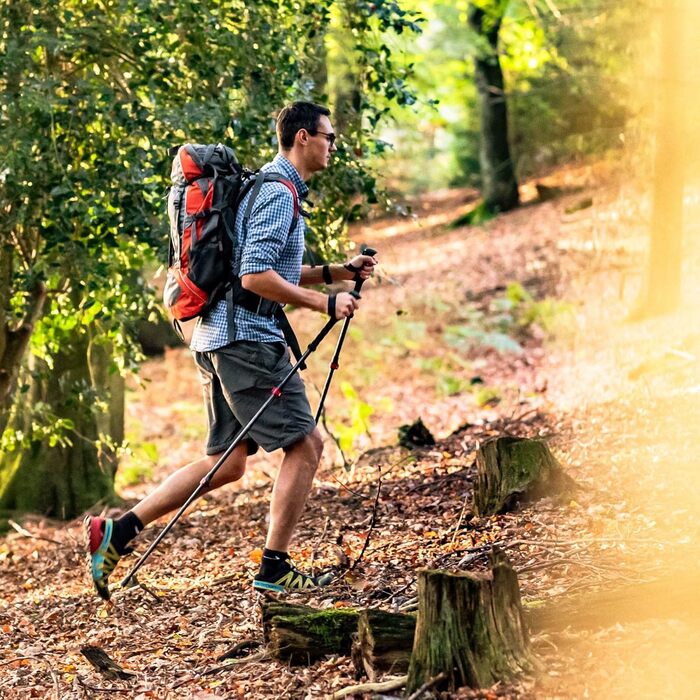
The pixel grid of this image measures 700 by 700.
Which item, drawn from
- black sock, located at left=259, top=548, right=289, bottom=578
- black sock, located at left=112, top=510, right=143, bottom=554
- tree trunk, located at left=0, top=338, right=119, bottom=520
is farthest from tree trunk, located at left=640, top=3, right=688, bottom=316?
black sock, located at left=112, top=510, right=143, bottom=554

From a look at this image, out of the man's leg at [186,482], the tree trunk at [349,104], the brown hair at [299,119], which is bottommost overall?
the man's leg at [186,482]

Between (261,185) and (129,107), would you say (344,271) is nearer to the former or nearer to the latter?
(261,185)

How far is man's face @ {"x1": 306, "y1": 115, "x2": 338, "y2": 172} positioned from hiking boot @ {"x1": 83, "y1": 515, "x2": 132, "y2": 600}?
2.17 meters

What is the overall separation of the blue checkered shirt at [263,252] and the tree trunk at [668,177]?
905cm

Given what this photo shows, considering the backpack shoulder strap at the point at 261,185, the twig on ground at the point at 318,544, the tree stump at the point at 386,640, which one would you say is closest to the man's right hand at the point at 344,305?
the backpack shoulder strap at the point at 261,185

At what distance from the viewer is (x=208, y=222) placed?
5.23 metres

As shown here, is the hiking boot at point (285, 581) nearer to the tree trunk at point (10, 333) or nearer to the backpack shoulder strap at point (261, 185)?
the backpack shoulder strap at point (261, 185)

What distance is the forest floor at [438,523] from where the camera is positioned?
14.9 feet

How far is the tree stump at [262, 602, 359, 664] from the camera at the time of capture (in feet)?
15.2

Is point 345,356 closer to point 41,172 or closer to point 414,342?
point 414,342

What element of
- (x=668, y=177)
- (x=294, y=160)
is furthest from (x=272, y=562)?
(x=668, y=177)

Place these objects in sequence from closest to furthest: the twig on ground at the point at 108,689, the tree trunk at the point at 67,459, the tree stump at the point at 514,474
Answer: the twig on ground at the point at 108,689
the tree stump at the point at 514,474
the tree trunk at the point at 67,459

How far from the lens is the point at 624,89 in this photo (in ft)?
59.5

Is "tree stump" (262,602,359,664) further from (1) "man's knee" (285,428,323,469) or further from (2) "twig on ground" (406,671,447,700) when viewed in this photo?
(1) "man's knee" (285,428,323,469)
